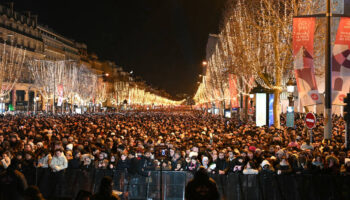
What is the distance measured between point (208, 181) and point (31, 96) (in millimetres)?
86790

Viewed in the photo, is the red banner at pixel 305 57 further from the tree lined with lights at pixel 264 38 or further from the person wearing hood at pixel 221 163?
the tree lined with lights at pixel 264 38

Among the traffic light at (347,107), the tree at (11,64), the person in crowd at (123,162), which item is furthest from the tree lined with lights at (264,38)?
the tree at (11,64)

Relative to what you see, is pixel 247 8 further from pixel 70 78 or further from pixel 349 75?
pixel 70 78

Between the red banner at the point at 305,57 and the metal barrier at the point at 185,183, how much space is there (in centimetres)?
705

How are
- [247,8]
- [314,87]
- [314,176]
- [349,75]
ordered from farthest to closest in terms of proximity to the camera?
1. [247,8]
2. [314,87]
3. [349,75]
4. [314,176]

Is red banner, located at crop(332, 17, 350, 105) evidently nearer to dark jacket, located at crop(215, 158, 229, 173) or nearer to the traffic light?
the traffic light

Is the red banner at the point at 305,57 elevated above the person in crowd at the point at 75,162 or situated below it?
above

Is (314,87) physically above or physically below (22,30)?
below

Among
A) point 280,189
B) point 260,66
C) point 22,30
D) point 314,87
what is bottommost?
point 280,189

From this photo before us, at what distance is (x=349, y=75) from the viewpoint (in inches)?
621

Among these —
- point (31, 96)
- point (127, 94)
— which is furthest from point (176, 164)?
point (127, 94)

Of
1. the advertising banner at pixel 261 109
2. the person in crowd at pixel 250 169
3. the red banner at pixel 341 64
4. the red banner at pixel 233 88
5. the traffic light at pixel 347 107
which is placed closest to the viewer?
the person in crowd at pixel 250 169

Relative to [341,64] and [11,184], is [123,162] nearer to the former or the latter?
[11,184]

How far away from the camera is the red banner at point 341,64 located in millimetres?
15750
